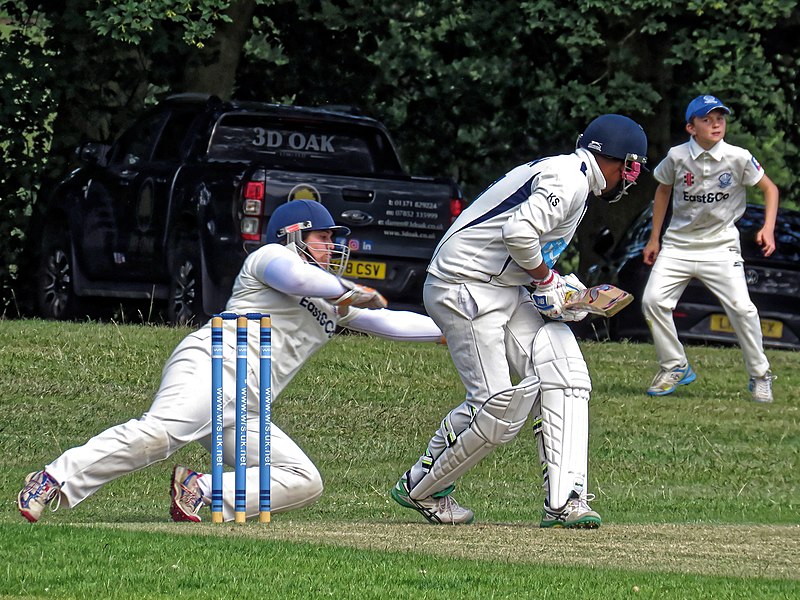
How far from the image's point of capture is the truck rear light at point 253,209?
53.4 ft

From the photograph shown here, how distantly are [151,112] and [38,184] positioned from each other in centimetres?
398

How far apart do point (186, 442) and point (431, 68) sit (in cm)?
1488

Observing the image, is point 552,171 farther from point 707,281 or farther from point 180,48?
point 180,48

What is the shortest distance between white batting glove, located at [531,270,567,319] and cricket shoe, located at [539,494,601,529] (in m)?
0.85

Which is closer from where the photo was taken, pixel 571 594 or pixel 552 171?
pixel 571 594

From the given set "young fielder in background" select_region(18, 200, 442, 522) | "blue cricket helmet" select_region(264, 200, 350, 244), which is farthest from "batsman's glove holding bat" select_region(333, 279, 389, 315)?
"blue cricket helmet" select_region(264, 200, 350, 244)

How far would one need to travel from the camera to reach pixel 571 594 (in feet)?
23.9

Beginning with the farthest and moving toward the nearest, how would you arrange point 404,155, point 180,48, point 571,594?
point 404,155
point 180,48
point 571,594

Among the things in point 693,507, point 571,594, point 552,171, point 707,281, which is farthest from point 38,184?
point 571,594

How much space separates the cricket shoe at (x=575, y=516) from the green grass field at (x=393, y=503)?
0.07m

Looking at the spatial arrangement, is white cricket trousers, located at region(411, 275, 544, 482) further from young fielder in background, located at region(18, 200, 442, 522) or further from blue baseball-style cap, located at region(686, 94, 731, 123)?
blue baseball-style cap, located at region(686, 94, 731, 123)

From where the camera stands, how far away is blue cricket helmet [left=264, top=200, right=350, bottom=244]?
372 inches

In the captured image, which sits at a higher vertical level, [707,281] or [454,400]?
[707,281]

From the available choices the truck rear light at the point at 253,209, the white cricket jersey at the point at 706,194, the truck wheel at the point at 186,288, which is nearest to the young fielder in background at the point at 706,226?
the white cricket jersey at the point at 706,194
